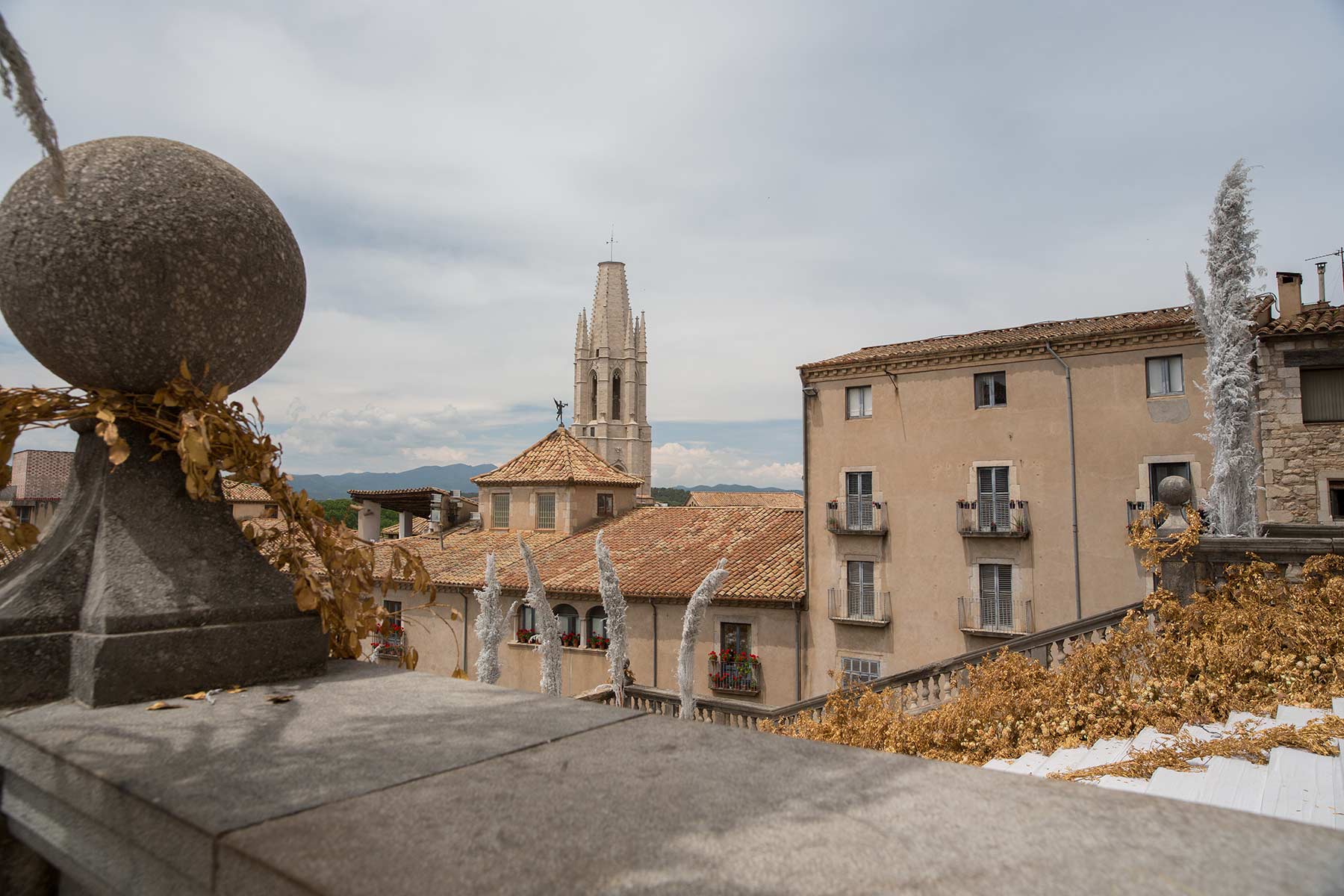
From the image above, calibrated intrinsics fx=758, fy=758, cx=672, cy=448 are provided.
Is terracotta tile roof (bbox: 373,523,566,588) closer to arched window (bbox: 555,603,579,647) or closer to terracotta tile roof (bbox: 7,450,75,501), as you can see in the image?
arched window (bbox: 555,603,579,647)

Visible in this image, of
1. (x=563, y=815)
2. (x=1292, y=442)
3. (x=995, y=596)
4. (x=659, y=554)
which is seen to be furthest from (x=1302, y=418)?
(x=563, y=815)

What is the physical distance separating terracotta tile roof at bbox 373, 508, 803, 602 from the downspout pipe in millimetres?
7634

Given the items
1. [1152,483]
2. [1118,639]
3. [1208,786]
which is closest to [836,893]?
[1208,786]

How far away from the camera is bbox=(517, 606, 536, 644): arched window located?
26.1 m

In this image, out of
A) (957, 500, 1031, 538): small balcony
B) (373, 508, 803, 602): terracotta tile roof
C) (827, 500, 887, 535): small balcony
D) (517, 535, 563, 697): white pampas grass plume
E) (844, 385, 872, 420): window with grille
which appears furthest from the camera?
(844, 385, 872, 420): window with grille

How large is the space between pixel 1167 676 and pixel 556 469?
1110 inches

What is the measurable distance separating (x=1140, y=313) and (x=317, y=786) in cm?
2688

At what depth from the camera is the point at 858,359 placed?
80.5ft

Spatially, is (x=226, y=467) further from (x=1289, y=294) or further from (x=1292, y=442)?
(x=1289, y=294)

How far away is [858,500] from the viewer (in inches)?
963

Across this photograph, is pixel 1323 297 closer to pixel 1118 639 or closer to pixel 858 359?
pixel 858 359

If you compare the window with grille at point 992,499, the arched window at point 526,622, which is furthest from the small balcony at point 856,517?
the arched window at point 526,622

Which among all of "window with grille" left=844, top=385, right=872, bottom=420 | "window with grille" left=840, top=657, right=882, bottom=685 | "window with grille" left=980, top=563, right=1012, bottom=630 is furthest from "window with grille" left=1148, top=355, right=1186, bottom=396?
"window with grille" left=840, top=657, right=882, bottom=685

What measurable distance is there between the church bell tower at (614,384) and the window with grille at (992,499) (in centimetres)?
7533
